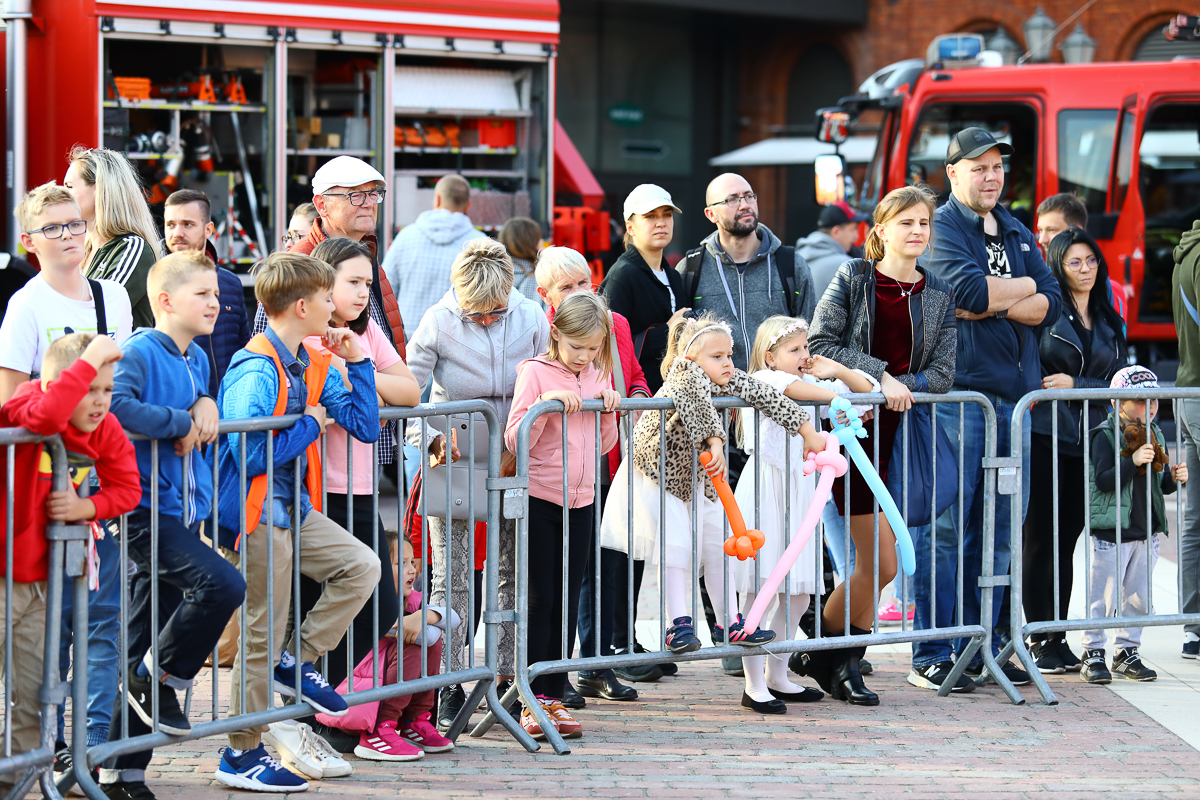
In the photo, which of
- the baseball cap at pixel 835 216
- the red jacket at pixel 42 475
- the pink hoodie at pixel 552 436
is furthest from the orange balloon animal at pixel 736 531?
the baseball cap at pixel 835 216

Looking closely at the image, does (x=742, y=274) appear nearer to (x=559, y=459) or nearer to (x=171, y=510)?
(x=559, y=459)

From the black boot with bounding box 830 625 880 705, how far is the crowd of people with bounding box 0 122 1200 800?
0.04ft

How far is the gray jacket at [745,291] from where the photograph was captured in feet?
20.9

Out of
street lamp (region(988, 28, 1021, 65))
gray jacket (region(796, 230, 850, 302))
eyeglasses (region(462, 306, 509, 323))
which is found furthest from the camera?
street lamp (region(988, 28, 1021, 65))

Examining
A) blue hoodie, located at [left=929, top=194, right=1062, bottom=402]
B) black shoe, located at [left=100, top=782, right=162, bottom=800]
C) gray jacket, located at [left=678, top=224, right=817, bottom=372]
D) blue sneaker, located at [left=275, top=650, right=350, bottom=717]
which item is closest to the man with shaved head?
gray jacket, located at [left=678, top=224, right=817, bottom=372]

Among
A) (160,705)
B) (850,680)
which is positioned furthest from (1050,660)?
→ (160,705)

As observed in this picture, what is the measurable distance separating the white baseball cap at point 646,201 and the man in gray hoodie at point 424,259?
2.56 metres

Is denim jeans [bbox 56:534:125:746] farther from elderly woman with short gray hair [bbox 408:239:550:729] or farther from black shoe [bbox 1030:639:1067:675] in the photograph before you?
black shoe [bbox 1030:639:1067:675]

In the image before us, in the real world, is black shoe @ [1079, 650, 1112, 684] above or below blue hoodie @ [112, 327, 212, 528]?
below

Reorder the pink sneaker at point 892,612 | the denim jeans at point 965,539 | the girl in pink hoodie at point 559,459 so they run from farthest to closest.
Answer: the pink sneaker at point 892,612
the denim jeans at point 965,539
the girl in pink hoodie at point 559,459

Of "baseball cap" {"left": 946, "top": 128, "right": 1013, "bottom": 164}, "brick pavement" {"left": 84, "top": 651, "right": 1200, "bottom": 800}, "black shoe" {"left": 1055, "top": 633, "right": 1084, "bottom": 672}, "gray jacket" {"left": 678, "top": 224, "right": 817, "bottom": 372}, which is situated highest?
"baseball cap" {"left": 946, "top": 128, "right": 1013, "bottom": 164}

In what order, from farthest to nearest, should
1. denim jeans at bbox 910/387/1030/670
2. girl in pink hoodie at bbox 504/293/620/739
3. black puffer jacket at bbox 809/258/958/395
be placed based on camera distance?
denim jeans at bbox 910/387/1030/670 → black puffer jacket at bbox 809/258/958/395 → girl in pink hoodie at bbox 504/293/620/739

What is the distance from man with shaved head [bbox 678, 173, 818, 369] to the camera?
6398 mm

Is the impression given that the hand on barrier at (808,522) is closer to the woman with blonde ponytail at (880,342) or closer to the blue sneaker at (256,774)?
the woman with blonde ponytail at (880,342)
